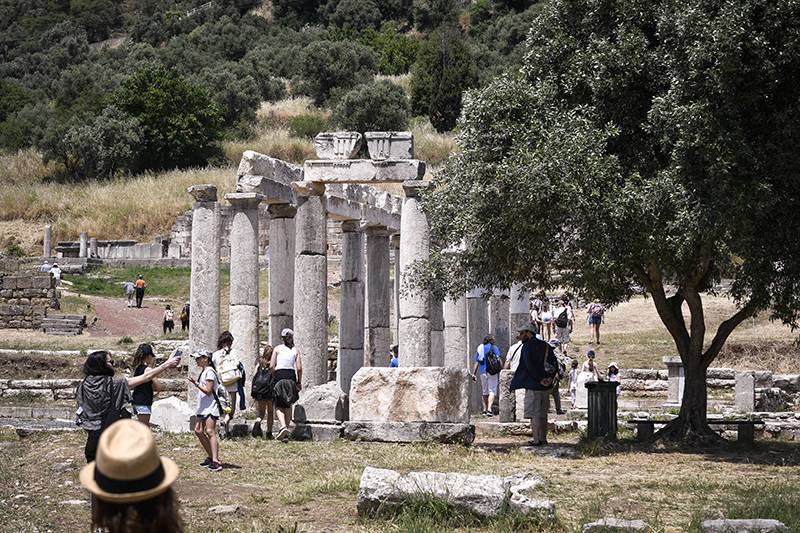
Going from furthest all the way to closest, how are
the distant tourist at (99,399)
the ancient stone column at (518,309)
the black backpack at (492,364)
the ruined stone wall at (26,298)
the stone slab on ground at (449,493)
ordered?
1. the ruined stone wall at (26,298)
2. the ancient stone column at (518,309)
3. the black backpack at (492,364)
4. the distant tourist at (99,399)
5. the stone slab on ground at (449,493)

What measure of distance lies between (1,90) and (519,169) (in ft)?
290

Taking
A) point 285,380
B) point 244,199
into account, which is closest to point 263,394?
point 285,380

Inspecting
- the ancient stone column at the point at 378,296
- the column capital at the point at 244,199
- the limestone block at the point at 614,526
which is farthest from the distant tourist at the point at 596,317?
the limestone block at the point at 614,526

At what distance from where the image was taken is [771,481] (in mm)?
14875

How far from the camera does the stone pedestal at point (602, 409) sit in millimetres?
19812

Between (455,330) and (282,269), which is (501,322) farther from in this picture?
(282,269)

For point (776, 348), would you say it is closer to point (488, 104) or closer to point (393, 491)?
point (488, 104)

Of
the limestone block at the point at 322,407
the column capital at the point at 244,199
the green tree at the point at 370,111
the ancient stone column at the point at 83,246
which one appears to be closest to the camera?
the limestone block at the point at 322,407

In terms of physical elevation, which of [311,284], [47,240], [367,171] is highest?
[47,240]

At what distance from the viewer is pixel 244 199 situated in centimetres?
2414

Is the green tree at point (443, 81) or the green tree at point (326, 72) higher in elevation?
the green tree at point (326, 72)

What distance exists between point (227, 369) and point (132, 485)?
15257 mm

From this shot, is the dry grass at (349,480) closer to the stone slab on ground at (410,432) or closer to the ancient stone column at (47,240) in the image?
the stone slab on ground at (410,432)

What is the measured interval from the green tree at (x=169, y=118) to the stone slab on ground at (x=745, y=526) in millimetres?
68667
